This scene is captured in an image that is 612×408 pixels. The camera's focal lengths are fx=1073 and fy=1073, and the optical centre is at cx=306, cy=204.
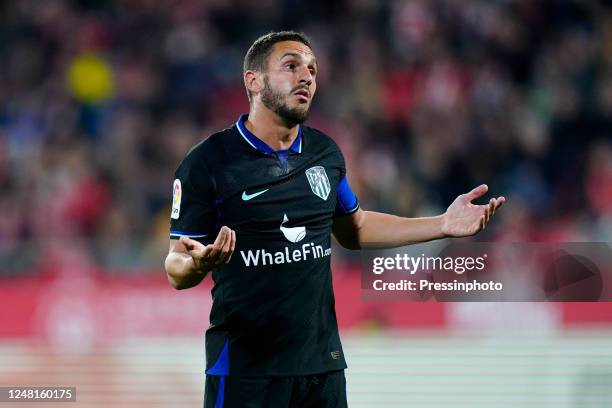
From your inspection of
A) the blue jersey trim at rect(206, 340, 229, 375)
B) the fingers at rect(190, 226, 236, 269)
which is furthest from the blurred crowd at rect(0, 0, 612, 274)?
the fingers at rect(190, 226, 236, 269)

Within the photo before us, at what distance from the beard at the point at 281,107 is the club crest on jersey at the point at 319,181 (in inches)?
8.0

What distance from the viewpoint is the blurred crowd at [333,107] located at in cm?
945

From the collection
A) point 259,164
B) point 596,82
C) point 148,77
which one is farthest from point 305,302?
point 148,77

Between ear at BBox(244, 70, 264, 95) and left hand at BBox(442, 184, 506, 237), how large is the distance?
3.07 ft

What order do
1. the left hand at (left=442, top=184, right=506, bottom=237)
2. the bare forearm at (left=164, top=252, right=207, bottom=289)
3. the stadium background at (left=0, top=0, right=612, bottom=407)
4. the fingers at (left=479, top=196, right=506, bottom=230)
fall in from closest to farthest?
the bare forearm at (left=164, top=252, right=207, bottom=289) → the fingers at (left=479, top=196, right=506, bottom=230) → the left hand at (left=442, top=184, right=506, bottom=237) → the stadium background at (left=0, top=0, right=612, bottom=407)

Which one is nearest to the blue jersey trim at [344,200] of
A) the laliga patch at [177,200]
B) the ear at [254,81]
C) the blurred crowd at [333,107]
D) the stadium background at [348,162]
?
the ear at [254,81]

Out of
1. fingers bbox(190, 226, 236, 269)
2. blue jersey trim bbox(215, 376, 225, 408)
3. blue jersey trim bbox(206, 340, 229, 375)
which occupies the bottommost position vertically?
blue jersey trim bbox(215, 376, 225, 408)

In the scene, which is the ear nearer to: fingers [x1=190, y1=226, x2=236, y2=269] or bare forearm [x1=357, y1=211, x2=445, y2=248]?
bare forearm [x1=357, y1=211, x2=445, y2=248]

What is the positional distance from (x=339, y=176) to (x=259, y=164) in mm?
414

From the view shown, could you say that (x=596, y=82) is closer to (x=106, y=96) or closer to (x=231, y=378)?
(x=106, y=96)

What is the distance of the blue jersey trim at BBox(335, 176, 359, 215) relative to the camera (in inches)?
177

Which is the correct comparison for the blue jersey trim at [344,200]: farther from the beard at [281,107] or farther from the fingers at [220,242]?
the fingers at [220,242]

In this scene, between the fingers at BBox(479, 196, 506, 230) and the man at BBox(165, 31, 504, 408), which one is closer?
the man at BBox(165, 31, 504, 408)

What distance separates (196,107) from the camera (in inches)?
449
